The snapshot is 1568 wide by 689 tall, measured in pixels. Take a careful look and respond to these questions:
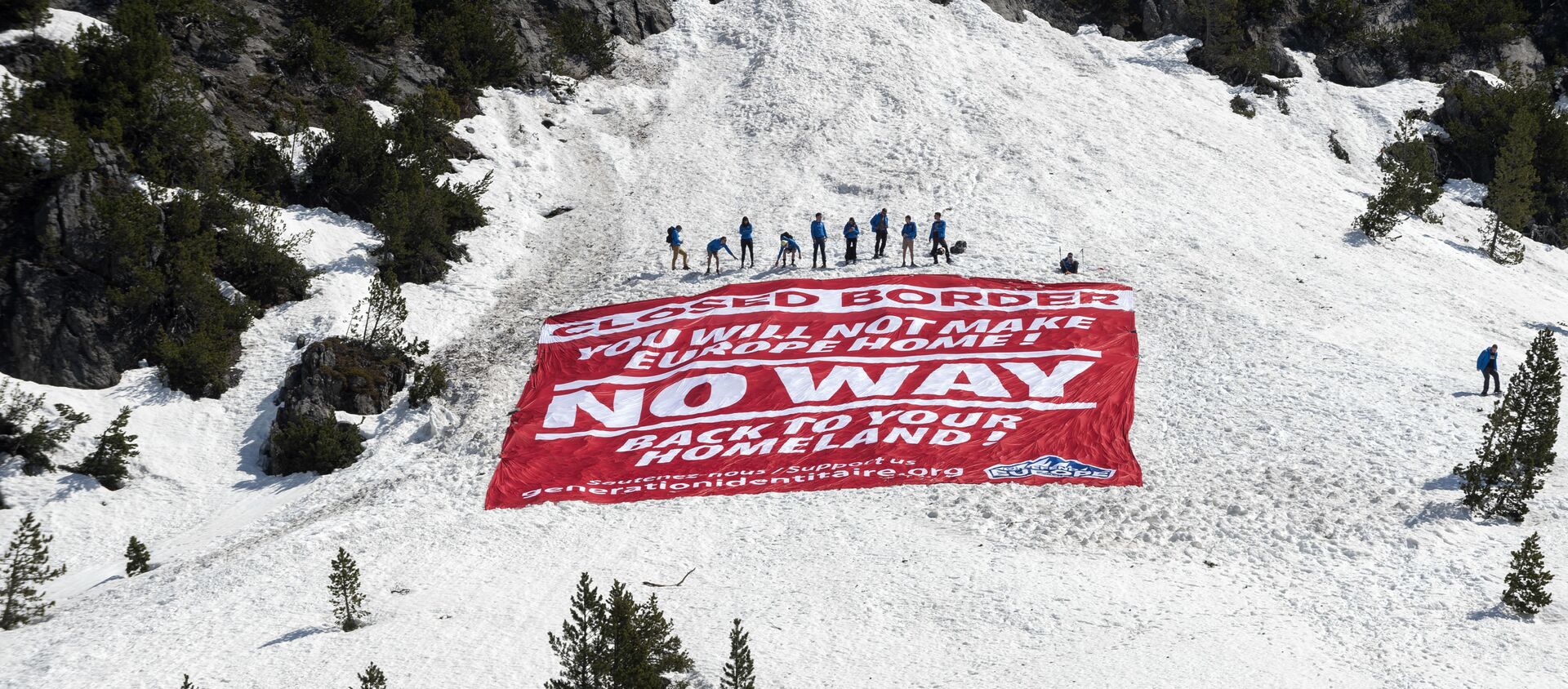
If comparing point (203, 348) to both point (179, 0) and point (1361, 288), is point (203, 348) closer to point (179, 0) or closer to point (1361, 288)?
point (179, 0)

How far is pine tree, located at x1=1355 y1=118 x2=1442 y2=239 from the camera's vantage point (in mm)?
31000

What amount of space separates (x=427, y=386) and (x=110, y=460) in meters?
5.63

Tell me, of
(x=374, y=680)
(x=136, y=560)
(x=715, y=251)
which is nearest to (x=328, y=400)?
(x=136, y=560)

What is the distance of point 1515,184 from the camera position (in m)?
34.8

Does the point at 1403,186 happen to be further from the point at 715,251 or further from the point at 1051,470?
the point at 715,251

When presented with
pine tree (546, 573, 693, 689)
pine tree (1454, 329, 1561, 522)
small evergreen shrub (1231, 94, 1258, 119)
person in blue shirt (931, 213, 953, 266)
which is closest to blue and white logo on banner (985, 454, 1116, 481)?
pine tree (1454, 329, 1561, 522)

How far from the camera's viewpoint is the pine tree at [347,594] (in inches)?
553

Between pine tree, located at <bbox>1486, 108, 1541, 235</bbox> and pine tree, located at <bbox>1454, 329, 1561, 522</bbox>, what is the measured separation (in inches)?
792

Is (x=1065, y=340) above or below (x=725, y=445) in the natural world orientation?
above

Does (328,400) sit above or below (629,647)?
below

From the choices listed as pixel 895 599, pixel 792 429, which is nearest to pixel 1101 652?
pixel 895 599

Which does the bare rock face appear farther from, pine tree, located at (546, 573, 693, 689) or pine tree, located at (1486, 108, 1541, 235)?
pine tree, located at (1486, 108, 1541, 235)

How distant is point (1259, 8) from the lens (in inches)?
1845

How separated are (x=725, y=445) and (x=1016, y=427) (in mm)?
5305
